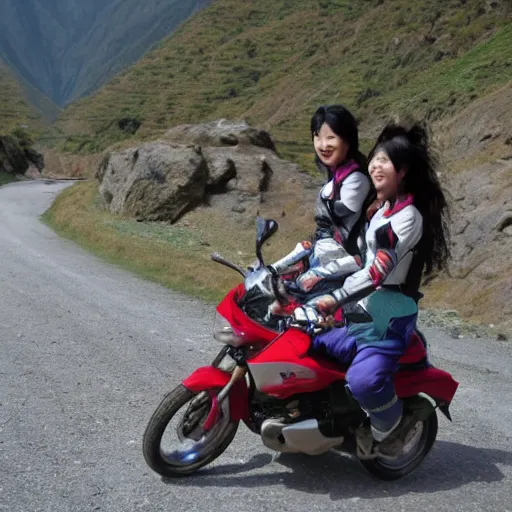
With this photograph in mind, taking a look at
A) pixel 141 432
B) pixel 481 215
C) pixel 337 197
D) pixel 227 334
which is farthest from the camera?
pixel 481 215

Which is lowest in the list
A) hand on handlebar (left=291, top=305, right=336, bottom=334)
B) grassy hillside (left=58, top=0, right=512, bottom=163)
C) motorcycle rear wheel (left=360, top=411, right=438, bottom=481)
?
grassy hillside (left=58, top=0, right=512, bottom=163)

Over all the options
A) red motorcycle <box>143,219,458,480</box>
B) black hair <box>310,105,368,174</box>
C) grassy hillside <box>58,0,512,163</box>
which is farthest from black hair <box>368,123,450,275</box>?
grassy hillside <box>58,0,512,163</box>

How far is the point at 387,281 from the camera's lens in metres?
3.98

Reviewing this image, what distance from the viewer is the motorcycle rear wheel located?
4371 mm

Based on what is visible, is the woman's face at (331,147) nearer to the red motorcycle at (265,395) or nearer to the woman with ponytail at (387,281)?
the woman with ponytail at (387,281)

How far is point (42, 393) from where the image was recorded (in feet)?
17.9

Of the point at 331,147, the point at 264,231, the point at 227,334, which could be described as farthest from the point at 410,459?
the point at 331,147

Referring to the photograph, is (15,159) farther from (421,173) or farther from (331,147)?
(421,173)

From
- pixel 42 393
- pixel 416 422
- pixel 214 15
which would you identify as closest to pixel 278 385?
pixel 416 422

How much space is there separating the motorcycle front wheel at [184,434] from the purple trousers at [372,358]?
0.74m

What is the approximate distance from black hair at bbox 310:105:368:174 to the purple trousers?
3.41ft

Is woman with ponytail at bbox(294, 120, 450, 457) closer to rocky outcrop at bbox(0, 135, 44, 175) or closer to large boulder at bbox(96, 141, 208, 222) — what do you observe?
large boulder at bbox(96, 141, 208, 222)

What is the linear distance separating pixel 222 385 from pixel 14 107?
112585 millimetres

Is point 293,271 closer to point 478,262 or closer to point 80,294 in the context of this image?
point 80,294
